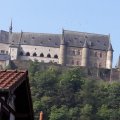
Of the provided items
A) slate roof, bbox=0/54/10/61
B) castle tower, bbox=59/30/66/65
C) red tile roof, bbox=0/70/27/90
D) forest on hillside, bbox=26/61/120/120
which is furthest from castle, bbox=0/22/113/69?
red tile roof, bbox=0/70/27/90

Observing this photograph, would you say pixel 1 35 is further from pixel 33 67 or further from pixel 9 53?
pixel 33 67

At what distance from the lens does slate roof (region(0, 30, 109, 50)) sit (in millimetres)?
133250

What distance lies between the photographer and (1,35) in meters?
136

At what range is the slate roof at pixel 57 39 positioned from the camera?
5246 inches

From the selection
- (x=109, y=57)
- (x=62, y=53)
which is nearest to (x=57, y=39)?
(x=62, y=53)

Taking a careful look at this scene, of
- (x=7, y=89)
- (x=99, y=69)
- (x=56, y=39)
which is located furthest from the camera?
(x=56, y=39)

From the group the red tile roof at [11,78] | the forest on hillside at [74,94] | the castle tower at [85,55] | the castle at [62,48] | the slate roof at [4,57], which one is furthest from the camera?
the castle at [62,48]

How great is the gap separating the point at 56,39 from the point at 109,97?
23.9 metres

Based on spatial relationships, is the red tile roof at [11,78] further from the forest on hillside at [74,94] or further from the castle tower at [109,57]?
the castle tower at [109,57]

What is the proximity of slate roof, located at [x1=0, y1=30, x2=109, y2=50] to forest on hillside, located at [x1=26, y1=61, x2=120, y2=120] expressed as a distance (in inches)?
383

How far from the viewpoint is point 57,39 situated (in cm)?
13512

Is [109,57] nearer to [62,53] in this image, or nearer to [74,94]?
[62,53]

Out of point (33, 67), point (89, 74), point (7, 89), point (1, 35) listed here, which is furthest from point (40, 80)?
point (7, 89)

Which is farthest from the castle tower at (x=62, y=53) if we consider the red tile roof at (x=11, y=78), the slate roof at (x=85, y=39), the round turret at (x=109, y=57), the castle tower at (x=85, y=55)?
the red tile roof at (x=11, y=78)
